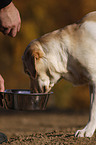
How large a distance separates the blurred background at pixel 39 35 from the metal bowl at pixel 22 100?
5.71 m

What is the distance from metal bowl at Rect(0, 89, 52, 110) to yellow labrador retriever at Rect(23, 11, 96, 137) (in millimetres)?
336

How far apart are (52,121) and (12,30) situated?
4468 millimetres

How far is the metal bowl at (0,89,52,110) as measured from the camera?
2.85m

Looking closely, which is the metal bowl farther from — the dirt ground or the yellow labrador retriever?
the dirt ground

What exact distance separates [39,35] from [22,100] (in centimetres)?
619

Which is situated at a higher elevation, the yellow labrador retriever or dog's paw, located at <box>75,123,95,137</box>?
the yellow labrador retriever

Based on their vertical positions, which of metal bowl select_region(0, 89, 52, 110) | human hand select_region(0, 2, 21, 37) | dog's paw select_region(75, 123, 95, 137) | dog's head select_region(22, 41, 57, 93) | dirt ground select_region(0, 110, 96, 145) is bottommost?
dirt ground select_region(0, 110, 96, 145)

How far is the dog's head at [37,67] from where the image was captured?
3074mm

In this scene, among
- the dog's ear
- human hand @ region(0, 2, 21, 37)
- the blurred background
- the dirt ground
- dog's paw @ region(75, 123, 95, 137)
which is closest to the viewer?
human hand @ region(0, 2, 21, 37)

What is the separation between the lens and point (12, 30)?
9.05 feet

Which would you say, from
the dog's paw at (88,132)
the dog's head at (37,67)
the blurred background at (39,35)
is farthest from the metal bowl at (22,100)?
the blurred background at (39,35)

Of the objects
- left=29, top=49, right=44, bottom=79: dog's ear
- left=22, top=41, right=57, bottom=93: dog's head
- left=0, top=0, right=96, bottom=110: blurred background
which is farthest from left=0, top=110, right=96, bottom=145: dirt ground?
left=29, top=49, right=44, bottom=79: dog's ear

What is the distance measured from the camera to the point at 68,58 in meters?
3.05

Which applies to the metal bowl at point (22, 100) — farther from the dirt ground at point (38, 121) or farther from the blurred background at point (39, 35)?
the blurred background at point (39, 35)
